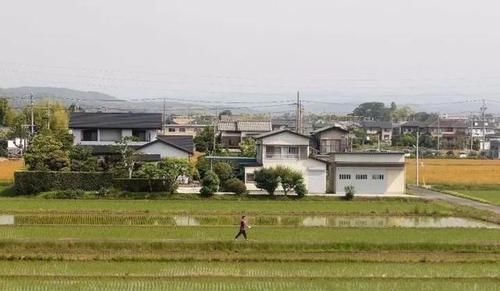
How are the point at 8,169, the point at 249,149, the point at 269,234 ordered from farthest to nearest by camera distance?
the point at 249,149, the point at 8,169, the point at 269,234

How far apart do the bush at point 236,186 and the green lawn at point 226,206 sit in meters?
1.77

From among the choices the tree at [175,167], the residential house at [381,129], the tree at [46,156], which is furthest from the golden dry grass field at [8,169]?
the residential house at [381,129]

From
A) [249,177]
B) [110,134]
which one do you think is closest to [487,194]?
[249,177]

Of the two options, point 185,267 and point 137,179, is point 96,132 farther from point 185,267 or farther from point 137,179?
point 185,267

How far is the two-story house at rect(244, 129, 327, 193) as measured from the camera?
41.8m

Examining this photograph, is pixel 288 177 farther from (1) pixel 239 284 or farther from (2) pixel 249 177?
(1) pixel 239 284

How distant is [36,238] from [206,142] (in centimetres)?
5568

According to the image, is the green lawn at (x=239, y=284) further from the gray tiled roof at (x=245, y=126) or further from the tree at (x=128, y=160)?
the gray tiled roof at (x=245, y=126)

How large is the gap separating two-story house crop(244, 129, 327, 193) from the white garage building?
899 millimetres

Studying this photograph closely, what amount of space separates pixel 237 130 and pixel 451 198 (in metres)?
49.6

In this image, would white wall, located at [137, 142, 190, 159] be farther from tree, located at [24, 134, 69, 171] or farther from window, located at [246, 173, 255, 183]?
window, located at [246, 173, 255, 183]

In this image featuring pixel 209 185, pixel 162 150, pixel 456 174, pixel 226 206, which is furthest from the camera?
pixel 456 174

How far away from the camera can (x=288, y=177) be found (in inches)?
1500

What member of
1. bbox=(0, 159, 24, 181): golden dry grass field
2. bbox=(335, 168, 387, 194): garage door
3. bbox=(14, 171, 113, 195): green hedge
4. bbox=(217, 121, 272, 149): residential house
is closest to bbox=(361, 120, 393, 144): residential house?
bbox=(217, 121, 272, 149): residential house
